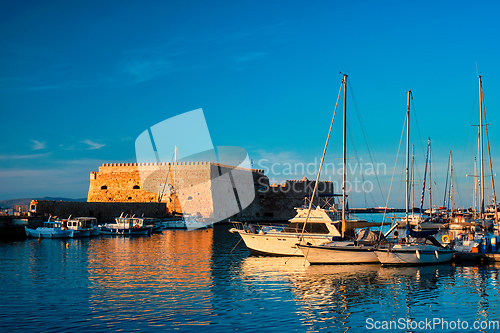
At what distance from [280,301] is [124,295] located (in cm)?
405

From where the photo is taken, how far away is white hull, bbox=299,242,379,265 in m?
17.2

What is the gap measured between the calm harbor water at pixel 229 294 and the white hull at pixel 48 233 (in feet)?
31.4

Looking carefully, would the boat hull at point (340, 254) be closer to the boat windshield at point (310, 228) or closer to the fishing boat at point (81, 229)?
the boat windshield at point (310, 228)

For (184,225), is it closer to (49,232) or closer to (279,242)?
(49,232)

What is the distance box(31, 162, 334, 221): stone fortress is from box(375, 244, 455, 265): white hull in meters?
31.7

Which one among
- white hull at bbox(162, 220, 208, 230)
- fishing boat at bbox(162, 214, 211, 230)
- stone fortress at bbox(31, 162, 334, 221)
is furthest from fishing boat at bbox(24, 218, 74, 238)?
stone fortress at bbox(31, 162, 334, 221)

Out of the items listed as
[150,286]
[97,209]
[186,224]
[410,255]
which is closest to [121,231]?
[186,224]

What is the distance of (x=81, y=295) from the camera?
12320 mm

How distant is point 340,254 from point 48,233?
20.0m

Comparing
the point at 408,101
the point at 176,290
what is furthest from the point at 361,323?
the point at 408,101

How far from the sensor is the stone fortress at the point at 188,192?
47719 mm

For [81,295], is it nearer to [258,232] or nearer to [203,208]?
[258,232]

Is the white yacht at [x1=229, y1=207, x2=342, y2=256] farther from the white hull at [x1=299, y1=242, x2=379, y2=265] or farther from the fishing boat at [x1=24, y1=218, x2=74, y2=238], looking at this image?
the fishing boat at [x1=24, y1=218, x2=74, y2=238]

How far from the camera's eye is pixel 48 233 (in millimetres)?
29547
